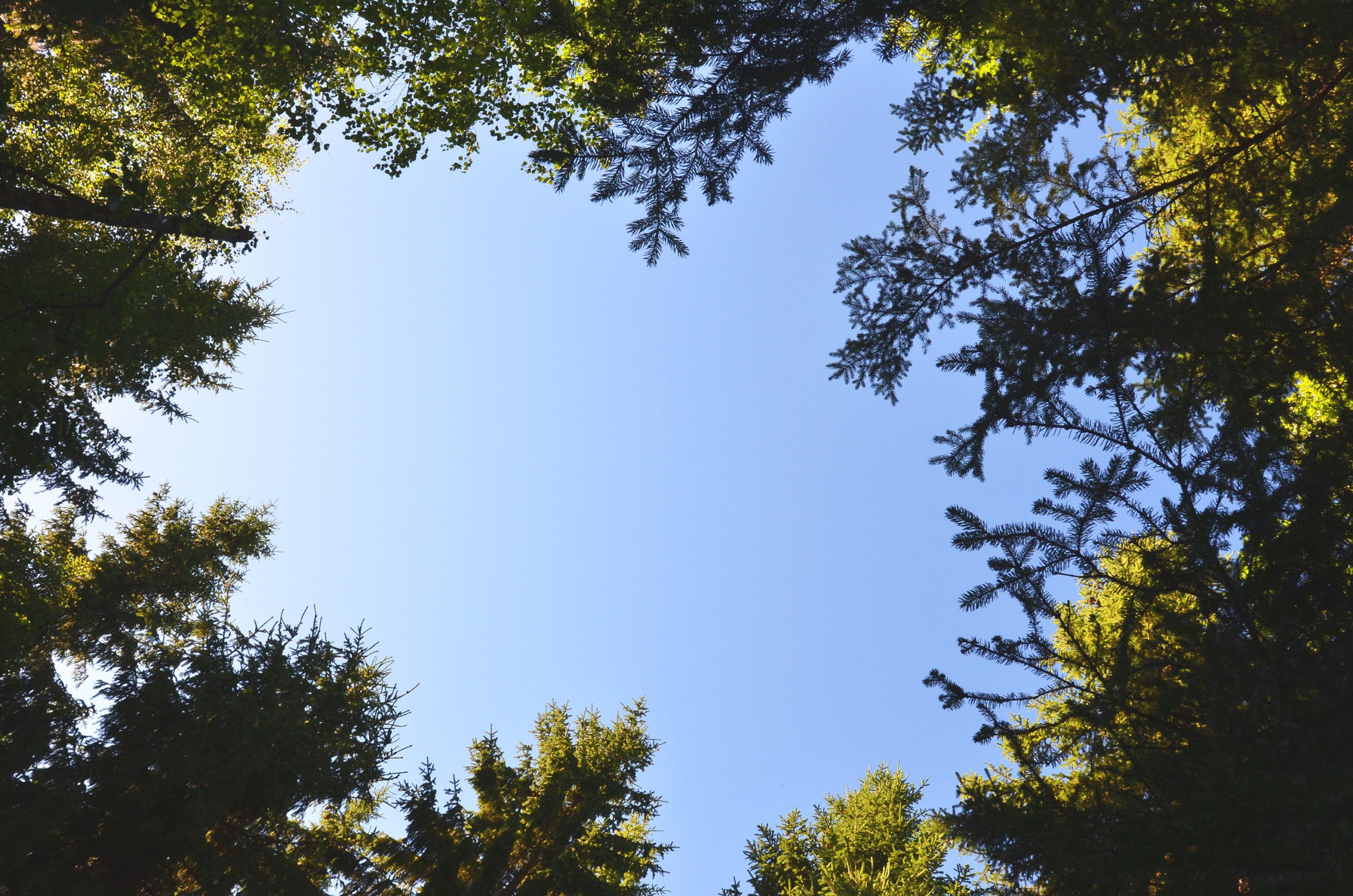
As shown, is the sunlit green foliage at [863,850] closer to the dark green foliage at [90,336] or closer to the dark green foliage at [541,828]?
the dark green foliage at [541,828]

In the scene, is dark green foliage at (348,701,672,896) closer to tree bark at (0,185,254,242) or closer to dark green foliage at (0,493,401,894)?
dark green foliage at (0,493,401,894)

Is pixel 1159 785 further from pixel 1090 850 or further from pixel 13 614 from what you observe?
pixel 13 614

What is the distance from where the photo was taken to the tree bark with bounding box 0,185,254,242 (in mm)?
7789

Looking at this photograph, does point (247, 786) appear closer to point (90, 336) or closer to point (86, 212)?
point (90, 336)

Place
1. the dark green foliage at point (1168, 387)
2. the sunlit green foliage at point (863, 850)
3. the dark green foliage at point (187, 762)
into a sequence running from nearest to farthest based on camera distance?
1. the dark green foliage at point (1168, 387)
2. the dark green foliage at point (187, 762)
3. the sunlit green foliage at point (863, 850)

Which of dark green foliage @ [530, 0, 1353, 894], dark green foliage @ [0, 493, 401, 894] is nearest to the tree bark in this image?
dark green foliage @ [0, 493, 401, 894]

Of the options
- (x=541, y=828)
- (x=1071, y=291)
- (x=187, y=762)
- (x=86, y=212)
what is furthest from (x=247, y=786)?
(x=1071, y=291)

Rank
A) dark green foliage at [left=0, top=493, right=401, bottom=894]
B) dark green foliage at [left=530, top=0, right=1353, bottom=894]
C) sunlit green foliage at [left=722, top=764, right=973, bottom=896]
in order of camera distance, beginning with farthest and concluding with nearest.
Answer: sunlit green foliage at [left=722, top=764, right=973, bottom=896], dark green foliage at [left=0, top=493, right=401, bottom=894], dark green foliage at [left=530, top=0, right=1353, bottom=894]

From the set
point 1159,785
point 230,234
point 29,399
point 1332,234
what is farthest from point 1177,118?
point 29,399

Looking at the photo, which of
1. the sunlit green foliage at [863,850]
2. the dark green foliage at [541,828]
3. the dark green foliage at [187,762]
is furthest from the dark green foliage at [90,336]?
the sunlit green foliage at [863,850]

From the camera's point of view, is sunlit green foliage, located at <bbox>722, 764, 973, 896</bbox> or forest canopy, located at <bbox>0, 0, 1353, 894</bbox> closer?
forest canopy, located at <bbox>0, 0, 1353, 894</bbox>

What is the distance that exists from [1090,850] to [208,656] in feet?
33.2

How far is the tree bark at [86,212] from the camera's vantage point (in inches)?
307

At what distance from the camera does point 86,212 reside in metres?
8.14
